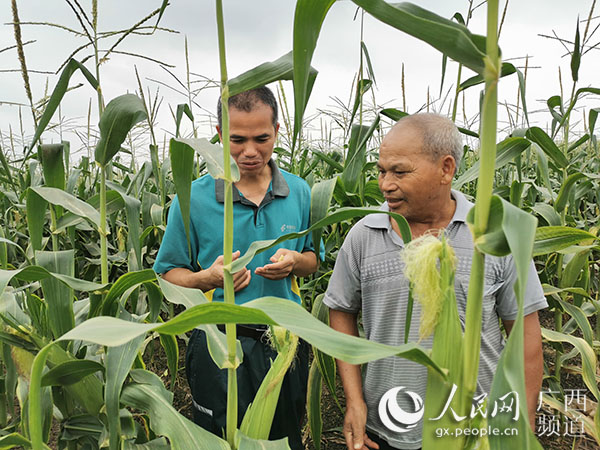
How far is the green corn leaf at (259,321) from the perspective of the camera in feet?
1.87

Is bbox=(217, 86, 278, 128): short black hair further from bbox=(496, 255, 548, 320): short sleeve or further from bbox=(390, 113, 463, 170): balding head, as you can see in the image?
bbox=(496, 255, 548, 320): short sleeve

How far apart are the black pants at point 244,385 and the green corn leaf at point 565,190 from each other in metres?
1.28

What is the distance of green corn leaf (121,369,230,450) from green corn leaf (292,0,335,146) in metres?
0.64

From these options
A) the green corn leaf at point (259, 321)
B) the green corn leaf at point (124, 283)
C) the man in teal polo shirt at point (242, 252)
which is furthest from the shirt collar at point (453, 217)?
the green corn leaf at point (259, 321)

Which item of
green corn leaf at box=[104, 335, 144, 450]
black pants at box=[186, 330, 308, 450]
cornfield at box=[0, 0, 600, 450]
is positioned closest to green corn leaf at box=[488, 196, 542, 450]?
cornfield at box=[0, 0, 600, 450]

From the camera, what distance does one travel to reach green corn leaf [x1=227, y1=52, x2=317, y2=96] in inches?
30.5

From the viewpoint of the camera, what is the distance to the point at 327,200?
1550 millimetres

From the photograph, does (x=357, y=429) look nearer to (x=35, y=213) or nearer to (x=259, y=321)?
(x=259, y=321)

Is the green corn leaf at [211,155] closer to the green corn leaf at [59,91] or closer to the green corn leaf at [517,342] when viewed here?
the green corn leaf at [59,91]

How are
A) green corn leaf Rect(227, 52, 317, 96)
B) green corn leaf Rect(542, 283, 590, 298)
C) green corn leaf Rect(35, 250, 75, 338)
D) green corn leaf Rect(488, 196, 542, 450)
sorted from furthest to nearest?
green corn leaf Rect(542, 283, 590, 298) → green corn leaf Rect(35, 250, 75, 338) → green corn leaf Rect(227, 52, 317, 96) → green corn leaf Rect(488, 196, 542, 450)

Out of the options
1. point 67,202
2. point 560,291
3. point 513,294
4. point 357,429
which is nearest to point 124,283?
point 67,202

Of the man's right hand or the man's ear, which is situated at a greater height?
the man's ear

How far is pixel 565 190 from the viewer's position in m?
1.92

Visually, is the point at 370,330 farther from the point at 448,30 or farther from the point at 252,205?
the point at 448,30
